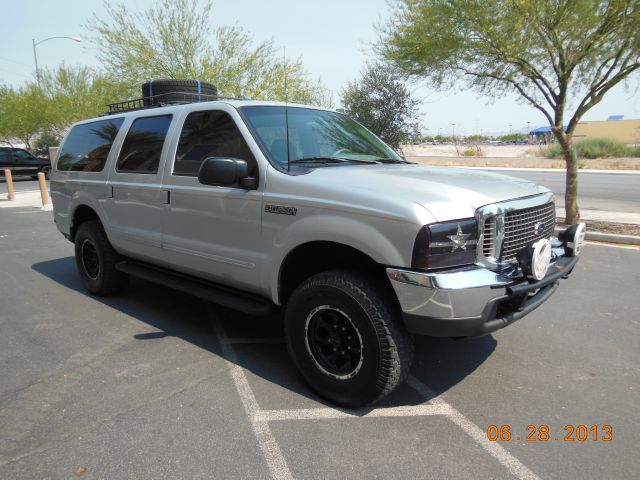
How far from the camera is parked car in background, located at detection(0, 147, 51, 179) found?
82.8 ft

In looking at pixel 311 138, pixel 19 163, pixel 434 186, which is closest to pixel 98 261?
pixel 311 138

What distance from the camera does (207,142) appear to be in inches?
152

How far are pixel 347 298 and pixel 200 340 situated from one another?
182cm

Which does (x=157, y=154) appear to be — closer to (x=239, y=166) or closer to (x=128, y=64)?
(x=239, y=166)

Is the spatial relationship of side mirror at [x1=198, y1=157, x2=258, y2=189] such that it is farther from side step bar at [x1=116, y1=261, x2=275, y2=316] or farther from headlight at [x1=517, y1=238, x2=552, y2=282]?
headlight at [x1=517, y1=238, x2=552, y2=282]

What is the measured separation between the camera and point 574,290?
214 inches

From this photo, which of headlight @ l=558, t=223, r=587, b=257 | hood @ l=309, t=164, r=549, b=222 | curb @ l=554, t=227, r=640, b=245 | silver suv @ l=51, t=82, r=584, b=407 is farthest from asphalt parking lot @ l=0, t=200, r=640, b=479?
curb @ l=554, t=227, r=640, b=245

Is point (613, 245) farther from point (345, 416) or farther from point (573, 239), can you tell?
point (345, 416)

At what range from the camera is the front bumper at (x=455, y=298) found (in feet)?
8.42

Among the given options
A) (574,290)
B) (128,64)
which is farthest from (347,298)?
(128,64)

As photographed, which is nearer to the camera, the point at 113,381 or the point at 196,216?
the point at 113,381

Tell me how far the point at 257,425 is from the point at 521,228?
2.01 meters

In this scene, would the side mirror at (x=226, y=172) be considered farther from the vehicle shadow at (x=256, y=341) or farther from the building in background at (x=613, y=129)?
the building in background at (x=613, y=129)

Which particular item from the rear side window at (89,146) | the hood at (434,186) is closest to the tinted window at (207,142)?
the hood at (434,186)
